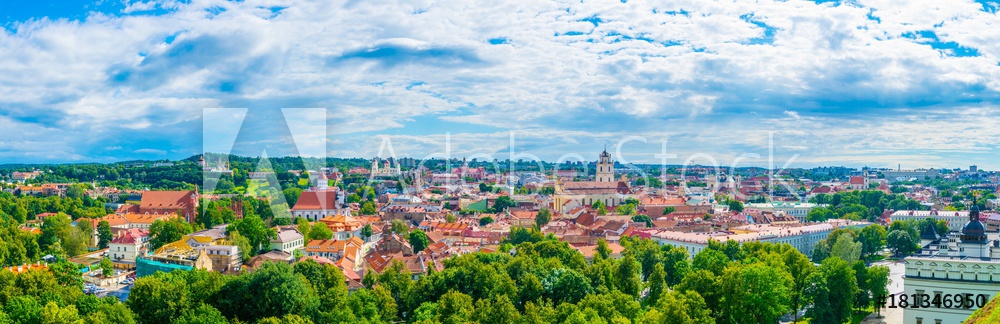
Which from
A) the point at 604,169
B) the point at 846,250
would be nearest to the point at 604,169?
the point at 604,169

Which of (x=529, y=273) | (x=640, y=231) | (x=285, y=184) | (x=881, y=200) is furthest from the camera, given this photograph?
(x=285, y=184)

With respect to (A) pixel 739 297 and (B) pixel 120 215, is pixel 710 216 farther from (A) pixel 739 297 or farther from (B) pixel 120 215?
(B) pixel 120 215

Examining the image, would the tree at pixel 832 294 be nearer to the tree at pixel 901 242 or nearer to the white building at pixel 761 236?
the white building at pixel 761 236

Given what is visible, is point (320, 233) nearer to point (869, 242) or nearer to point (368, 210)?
point (368, 210)

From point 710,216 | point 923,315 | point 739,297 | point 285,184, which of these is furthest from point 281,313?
point 285,184

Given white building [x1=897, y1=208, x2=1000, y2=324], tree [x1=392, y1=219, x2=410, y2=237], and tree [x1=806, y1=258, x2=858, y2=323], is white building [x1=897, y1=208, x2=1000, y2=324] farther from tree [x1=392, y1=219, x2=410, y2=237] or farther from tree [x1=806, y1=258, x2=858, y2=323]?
tree [x1=392, y1=219, x2=410, y2=237]

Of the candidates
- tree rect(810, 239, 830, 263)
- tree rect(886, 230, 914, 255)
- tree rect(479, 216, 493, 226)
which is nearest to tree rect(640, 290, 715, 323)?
tree rect(810, 239, 830, 263)
